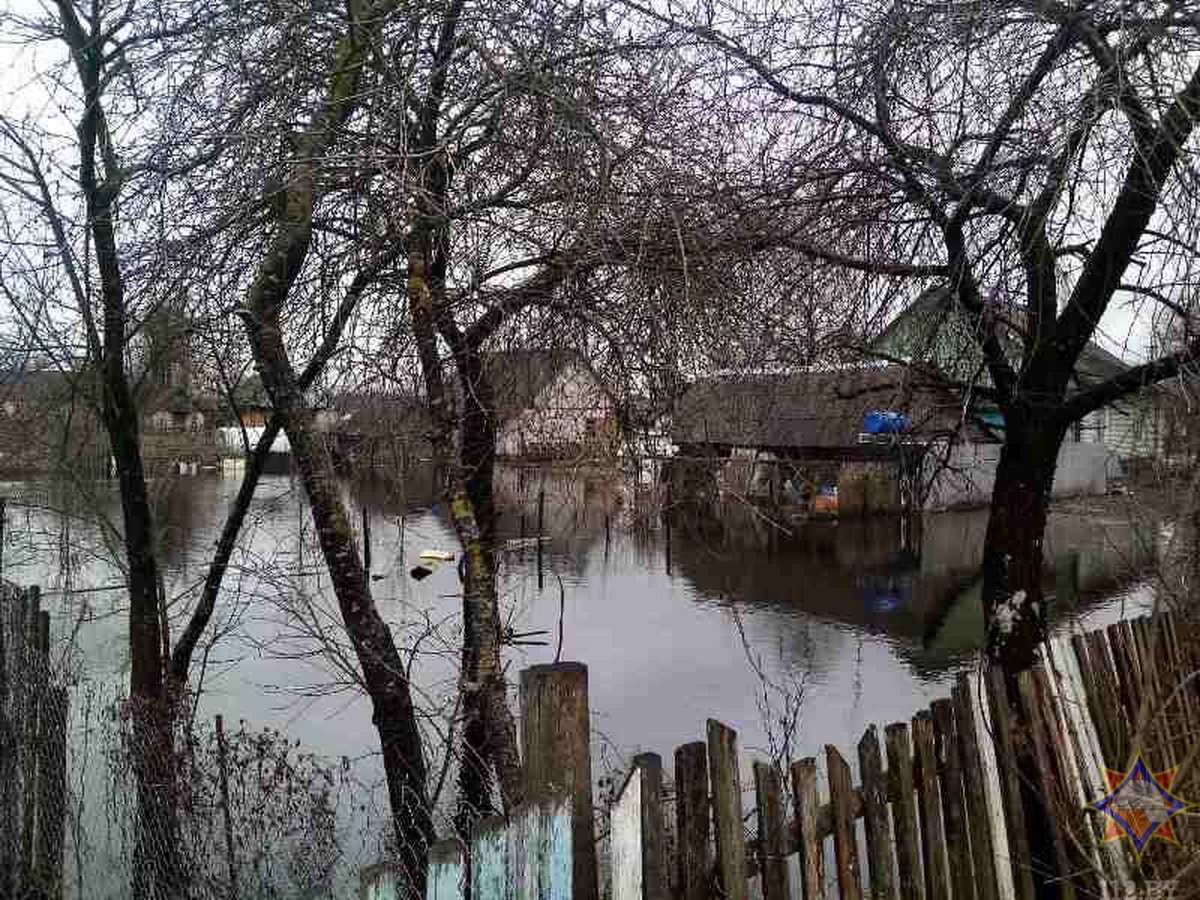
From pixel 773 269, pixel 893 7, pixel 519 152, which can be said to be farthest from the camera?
pixel 773 269

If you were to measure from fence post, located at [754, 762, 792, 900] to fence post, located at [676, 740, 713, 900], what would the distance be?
188 millimetres

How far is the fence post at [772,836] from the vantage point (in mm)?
2230

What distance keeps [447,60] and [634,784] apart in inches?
89.2

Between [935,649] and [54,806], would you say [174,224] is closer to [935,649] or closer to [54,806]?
[54,806]

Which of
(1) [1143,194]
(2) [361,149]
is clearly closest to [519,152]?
(2) [361,149]

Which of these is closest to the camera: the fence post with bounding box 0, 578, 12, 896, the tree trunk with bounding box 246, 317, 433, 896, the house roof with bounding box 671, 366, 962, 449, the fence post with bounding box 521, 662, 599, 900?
the fence post with bounding box 521, 662, 599, 900

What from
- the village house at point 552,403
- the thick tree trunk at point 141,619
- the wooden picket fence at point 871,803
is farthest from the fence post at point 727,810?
the thick tree trunk at point 141,619

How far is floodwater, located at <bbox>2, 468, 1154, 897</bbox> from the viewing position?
562cm

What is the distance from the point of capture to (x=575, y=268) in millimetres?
2939

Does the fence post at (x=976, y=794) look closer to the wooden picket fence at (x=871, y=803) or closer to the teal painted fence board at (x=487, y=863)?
the wooden picket fence at (x=871, y=803)

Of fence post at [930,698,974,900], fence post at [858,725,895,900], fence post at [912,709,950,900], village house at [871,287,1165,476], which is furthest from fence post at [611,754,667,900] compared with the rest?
village house at [871,287,1165,476]

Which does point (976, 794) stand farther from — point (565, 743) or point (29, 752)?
point (29, 752)

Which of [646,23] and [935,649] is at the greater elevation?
[646,23]

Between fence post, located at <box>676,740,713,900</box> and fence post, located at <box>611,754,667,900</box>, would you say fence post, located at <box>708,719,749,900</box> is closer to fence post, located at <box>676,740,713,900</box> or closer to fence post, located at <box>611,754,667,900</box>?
fence post, located at <box>676,740,713,900</box>
